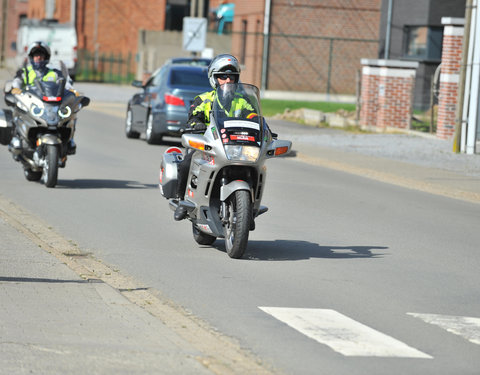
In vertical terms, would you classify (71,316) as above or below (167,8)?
below

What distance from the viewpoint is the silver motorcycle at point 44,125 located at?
14656 mm

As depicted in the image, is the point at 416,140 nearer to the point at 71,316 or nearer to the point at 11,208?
the point at 11,208

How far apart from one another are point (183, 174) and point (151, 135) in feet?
41.9

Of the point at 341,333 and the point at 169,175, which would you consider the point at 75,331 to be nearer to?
the point at 341,333

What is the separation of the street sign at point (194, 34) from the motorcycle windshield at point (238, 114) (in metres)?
21.9

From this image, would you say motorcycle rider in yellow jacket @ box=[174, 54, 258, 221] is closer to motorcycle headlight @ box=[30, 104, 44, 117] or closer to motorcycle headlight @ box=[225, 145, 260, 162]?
motorcycle headlight @ box=[225, 145, 260, 162]

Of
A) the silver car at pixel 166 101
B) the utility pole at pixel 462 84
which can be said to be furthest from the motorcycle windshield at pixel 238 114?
the utility pole at pixel 462 84

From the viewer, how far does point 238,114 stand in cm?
995

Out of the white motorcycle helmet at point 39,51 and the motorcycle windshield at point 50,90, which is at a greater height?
the white motorcycle helmet at point 39,51

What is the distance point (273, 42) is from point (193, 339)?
40036 mm

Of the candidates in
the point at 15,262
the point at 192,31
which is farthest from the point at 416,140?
the point at 15,262

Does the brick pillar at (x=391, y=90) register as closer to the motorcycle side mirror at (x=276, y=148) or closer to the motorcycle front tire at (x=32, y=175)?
the motorcycle front tire at (x=32, y=175)

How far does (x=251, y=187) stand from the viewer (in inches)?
385

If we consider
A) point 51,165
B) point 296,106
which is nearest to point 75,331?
point 51,165
